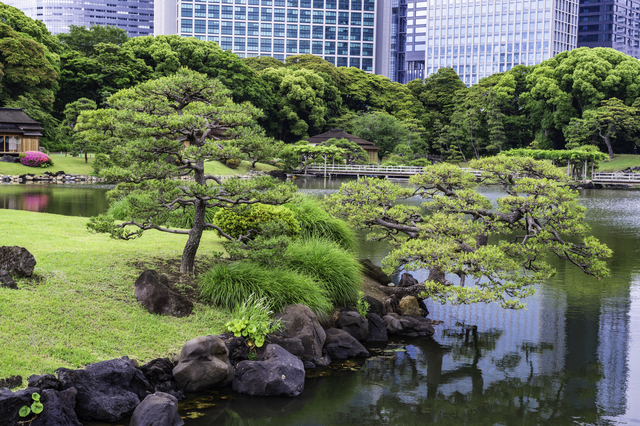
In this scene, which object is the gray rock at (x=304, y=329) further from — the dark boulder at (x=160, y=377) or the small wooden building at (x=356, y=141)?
the small wooden building at (x=356, y=141)

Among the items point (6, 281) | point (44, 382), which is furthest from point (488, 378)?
point (6, 281)

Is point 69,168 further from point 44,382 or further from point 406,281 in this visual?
point 44,382

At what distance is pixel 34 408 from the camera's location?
5.29 metres

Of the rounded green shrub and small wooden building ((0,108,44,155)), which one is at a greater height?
small wooden building ((0,108,44,155))

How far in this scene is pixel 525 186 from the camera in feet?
33.7

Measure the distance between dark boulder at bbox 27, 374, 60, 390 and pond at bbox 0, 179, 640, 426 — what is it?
57.0 inches

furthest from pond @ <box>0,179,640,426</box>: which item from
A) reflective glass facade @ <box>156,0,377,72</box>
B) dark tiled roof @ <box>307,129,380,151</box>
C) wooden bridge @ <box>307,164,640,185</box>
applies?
reflective glass facade @ <box>156,0,377,72</box>

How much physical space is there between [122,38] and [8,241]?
57.4 meters

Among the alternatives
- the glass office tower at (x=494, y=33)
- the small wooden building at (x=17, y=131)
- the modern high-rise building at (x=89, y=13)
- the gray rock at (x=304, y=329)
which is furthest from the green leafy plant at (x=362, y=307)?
the modern high-rise building at (x=89, y=13)

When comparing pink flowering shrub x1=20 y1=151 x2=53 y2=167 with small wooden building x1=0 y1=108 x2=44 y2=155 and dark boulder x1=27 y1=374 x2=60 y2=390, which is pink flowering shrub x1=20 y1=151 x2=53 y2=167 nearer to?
small wooden building x1=0 y1=108 x2=44 y2=155

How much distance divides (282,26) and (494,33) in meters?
40.5

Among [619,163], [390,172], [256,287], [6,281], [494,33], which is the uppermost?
[494,33]

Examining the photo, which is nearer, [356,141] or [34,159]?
[34,159]

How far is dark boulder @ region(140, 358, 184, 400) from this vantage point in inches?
259
